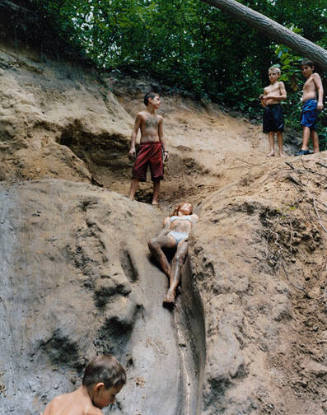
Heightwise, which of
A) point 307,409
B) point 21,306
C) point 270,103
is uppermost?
point 270,103

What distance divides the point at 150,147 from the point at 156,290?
2.61 m

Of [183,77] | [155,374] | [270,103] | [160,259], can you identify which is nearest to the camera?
[155,374]

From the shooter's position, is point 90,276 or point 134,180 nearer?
point 90,276

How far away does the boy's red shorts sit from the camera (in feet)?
20.6

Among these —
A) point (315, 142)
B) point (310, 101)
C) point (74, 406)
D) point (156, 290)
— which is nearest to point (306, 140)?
point (315, 142)

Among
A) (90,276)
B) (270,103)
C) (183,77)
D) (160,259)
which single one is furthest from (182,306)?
(183,77)

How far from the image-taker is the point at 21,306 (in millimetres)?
3750

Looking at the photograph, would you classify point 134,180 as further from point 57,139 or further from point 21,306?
point 21,306

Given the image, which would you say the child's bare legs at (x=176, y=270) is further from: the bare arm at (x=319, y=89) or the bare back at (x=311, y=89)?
the bare back at (x=311, y=89)

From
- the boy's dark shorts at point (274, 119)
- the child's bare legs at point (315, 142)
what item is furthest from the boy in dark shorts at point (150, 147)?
the child's bare legs at point (315, 142)

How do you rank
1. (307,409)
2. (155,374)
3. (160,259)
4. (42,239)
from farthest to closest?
(160,259) → (42,239) → (155,374) → (307,409)

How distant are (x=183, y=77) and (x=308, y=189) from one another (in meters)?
5.82

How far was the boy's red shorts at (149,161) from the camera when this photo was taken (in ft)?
20.6

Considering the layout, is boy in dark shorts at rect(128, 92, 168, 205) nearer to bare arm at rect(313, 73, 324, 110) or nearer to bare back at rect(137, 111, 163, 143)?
bare back at rect(137, 111, 163, 143)
